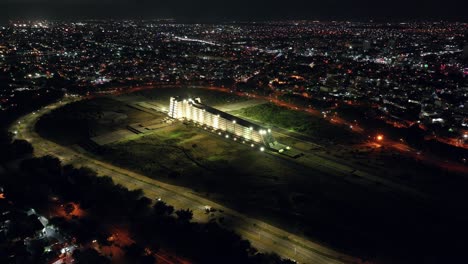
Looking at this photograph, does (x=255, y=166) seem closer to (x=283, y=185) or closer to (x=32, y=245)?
(x=283, y=185)

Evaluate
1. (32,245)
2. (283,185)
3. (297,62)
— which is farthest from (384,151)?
(297,62)

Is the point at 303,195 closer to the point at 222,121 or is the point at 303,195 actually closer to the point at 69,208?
the point at 222,121

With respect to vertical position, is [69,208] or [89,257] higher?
[89,257]

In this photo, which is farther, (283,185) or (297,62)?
(297,62)

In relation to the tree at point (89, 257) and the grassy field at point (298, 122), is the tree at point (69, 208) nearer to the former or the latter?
the tree at point (89, 257)

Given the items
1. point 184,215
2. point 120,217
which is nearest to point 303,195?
point 184,215

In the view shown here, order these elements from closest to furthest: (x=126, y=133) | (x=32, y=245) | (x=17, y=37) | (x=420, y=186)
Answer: (x=32, y=245) < (x=420, y=186) < (x=126, y=133) < (x=17, y=37)
